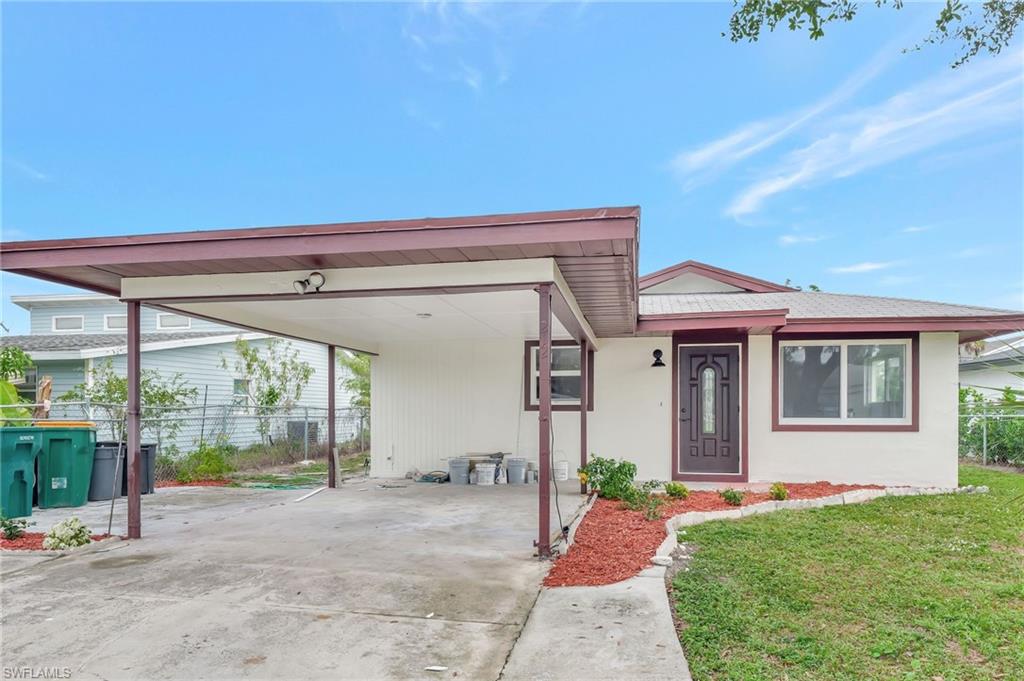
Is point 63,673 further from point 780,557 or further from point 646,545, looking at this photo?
point 780,557

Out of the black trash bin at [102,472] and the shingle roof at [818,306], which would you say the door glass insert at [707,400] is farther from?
the black trash bin at [102,472]

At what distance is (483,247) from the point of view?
15.3 ft

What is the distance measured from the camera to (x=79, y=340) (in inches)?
589

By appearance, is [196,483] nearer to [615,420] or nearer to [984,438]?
[615,420]

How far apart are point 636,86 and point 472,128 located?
6.14m

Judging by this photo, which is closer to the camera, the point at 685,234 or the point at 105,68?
the point at 105,68

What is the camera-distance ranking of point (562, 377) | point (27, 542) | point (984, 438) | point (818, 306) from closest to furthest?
1. point (27, 542)
2. point (818, 306)
3. point (562, 377)
4. point (984, 438)

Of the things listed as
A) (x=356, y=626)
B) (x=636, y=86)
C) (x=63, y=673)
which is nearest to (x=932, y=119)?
(x=636, y=86)

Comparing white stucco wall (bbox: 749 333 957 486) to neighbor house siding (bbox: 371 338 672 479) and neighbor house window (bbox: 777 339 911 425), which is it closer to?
neighbor house window (bbox: 777 339 911 425)

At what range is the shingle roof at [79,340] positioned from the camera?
13456 mm

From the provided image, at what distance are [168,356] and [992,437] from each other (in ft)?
57.3

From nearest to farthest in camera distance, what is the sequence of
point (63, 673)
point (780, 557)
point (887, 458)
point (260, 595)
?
point (63, 673) < point (260, 595) < point (780, 557) < point (887, 458)

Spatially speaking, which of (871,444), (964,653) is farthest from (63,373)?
(964,653)

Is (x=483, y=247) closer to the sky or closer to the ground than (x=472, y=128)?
closer to the ground
